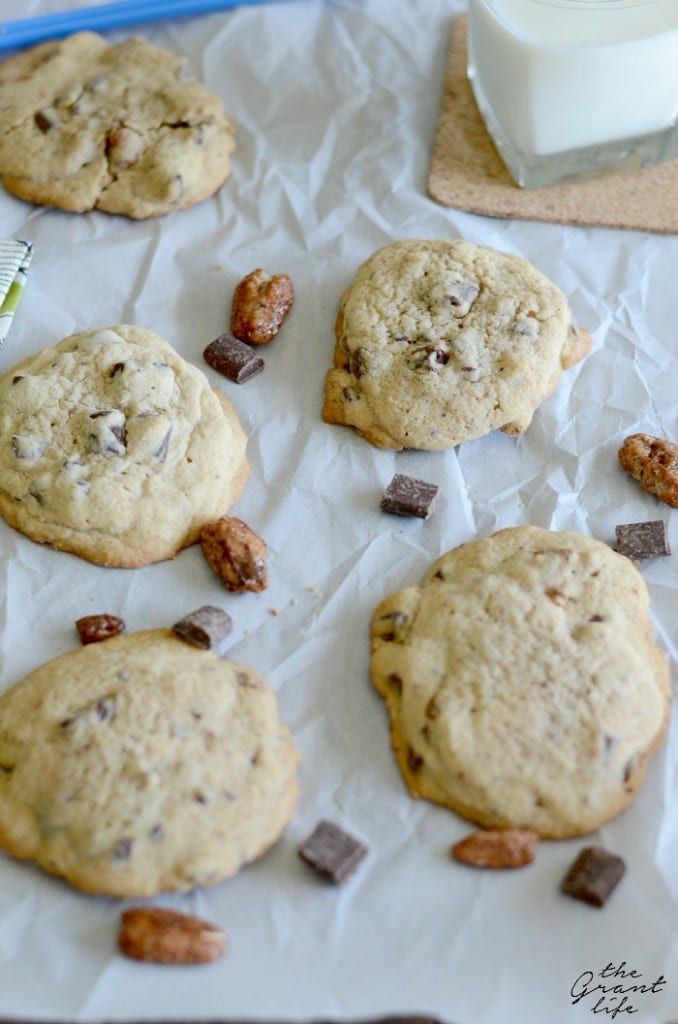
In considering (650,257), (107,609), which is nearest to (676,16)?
(650,257)

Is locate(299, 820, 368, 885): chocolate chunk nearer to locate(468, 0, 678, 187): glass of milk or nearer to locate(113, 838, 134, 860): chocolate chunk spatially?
locate(113, 838, 134, 860): chocolate chunk

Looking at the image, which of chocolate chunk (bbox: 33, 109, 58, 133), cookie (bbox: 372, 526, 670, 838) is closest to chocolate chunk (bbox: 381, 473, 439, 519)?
cookie (bbox: 372, 526, 670, 838)

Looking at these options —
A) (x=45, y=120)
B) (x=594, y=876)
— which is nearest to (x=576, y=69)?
(x=45, y=120)

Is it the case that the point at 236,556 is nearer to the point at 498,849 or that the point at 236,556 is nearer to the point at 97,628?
the point at 97,628

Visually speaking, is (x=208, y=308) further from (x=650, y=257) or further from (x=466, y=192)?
(x=650, y=257)

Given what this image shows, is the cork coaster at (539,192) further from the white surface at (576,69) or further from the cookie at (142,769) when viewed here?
the cookie at (142,769)

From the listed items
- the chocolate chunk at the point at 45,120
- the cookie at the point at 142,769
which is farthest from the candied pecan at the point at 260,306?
the cookie at the point at 142,769
